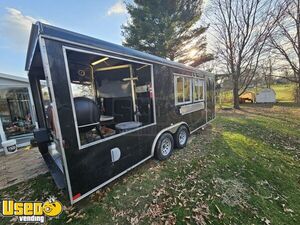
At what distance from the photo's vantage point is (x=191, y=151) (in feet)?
16.1

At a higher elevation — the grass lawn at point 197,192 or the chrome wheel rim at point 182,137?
the chrome wheel rim at point 182,137

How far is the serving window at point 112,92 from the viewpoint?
119 inches

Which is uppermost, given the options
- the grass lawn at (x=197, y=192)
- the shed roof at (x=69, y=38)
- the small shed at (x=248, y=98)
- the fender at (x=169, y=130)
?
the shed roof at (x=69, y=38)

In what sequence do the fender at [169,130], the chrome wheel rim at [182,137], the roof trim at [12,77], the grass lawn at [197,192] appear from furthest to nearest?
1. the roof trim at [12,77]
2. the chrome wheel rim at [182,137]
3. the fender at [169,130]
4. the grass lawn at [197,192]

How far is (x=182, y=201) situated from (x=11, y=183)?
404 centimetres

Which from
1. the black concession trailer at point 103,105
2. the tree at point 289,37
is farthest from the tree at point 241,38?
the black concession trailer at point 103,105

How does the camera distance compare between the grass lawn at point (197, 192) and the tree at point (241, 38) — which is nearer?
the grass lawn at point (197, 192)

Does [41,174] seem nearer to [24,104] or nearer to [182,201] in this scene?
[182,201]

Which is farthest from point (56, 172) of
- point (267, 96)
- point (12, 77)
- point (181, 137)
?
point (267, 96)

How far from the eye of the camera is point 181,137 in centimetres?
507

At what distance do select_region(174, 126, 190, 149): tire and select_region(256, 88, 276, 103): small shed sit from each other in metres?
21.5

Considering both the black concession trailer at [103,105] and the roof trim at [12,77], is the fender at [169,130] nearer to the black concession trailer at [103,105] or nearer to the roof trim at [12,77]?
the black concession trailer at [103,105]

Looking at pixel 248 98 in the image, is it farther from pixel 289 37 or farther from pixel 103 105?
pixel 103 105

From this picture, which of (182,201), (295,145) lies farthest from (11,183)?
(295,145)
